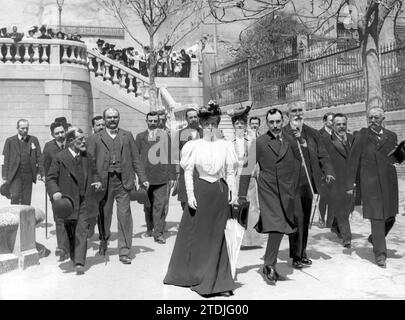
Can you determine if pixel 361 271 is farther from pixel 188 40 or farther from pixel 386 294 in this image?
pixel 188 40

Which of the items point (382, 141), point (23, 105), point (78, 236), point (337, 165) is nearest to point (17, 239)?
point (78, 236)

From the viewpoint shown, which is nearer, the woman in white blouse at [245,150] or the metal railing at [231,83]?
the woman in white blouse at [245,150]

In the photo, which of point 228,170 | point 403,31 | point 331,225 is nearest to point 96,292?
point 228,170

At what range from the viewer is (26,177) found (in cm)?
1039

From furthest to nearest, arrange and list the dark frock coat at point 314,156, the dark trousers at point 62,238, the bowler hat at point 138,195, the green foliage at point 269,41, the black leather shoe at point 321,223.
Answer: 1. the green foliage at point 269,41
2. the black leather shoe at point 321,223
3. the dark trousers at point 62,238
4. the bowler hat at point 138,195
5. the dark frock coat at point 314,156

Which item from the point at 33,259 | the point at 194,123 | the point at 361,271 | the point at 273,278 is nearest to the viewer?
the point at 273,278

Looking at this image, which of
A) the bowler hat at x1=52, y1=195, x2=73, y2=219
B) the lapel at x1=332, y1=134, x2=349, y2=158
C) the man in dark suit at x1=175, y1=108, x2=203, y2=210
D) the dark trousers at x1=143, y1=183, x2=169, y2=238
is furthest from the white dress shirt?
the lapel at x1=332, y1=134, x2=349, y2=158

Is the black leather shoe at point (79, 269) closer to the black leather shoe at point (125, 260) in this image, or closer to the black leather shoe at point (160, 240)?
the black leather shoe at point (125, 260)

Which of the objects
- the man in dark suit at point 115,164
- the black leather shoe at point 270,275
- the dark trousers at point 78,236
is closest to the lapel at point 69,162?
the dark trousers at point 78,236

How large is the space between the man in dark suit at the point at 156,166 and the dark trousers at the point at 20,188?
2000 mm

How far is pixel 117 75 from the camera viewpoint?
23531 mm

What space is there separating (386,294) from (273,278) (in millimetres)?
1124

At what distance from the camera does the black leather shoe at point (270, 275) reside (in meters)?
6.46

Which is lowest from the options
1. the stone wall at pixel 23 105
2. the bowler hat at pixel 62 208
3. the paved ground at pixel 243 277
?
the paved ground at pixel 243 277
